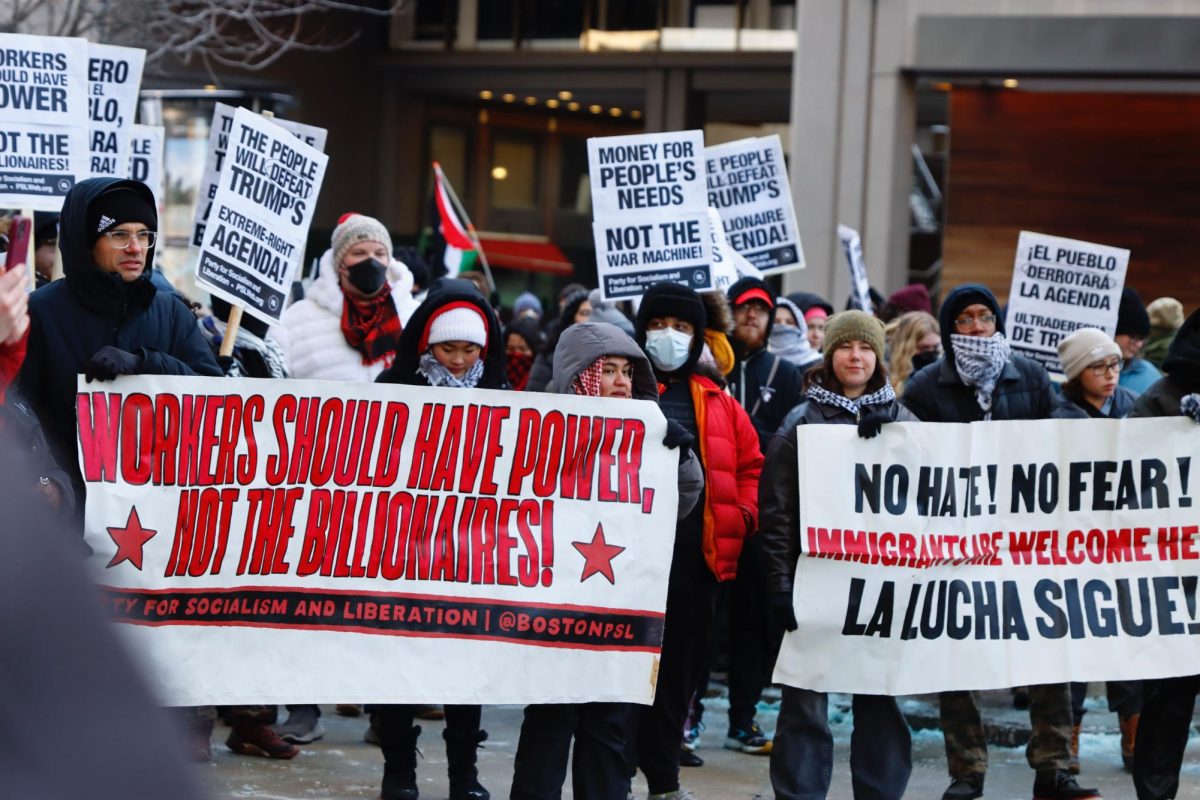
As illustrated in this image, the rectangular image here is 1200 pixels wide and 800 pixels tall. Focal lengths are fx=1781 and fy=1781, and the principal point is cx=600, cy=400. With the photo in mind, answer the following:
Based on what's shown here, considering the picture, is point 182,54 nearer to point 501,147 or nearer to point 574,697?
point 501,147

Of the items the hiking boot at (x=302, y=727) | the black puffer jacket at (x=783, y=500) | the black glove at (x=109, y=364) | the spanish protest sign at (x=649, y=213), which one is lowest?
the hiking boot at (x=302, y=727)

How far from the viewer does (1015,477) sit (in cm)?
656

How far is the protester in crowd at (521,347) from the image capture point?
12570mm

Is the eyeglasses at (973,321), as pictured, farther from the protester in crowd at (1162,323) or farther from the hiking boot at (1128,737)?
the protester in crowd at (1162,323)

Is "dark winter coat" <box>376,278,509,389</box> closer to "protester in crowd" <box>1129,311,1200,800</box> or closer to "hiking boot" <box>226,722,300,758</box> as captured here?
"hiking boot" <box>226,722,300,758</box>

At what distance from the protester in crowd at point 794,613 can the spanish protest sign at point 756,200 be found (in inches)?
176

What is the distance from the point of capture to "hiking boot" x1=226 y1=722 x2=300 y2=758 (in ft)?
24.3

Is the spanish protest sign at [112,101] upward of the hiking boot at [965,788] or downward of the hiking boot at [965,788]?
upward

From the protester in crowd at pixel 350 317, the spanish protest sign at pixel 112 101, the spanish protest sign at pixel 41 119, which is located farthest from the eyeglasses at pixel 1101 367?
the spanish protest sign at pixel 112 101

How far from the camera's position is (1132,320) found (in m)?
9.72

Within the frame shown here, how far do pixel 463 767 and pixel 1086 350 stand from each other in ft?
10.6

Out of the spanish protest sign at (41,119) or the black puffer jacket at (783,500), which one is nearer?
the black puffer jacket at (783,500)

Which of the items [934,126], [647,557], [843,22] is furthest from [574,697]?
[934,126]

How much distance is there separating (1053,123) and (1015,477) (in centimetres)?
1368
